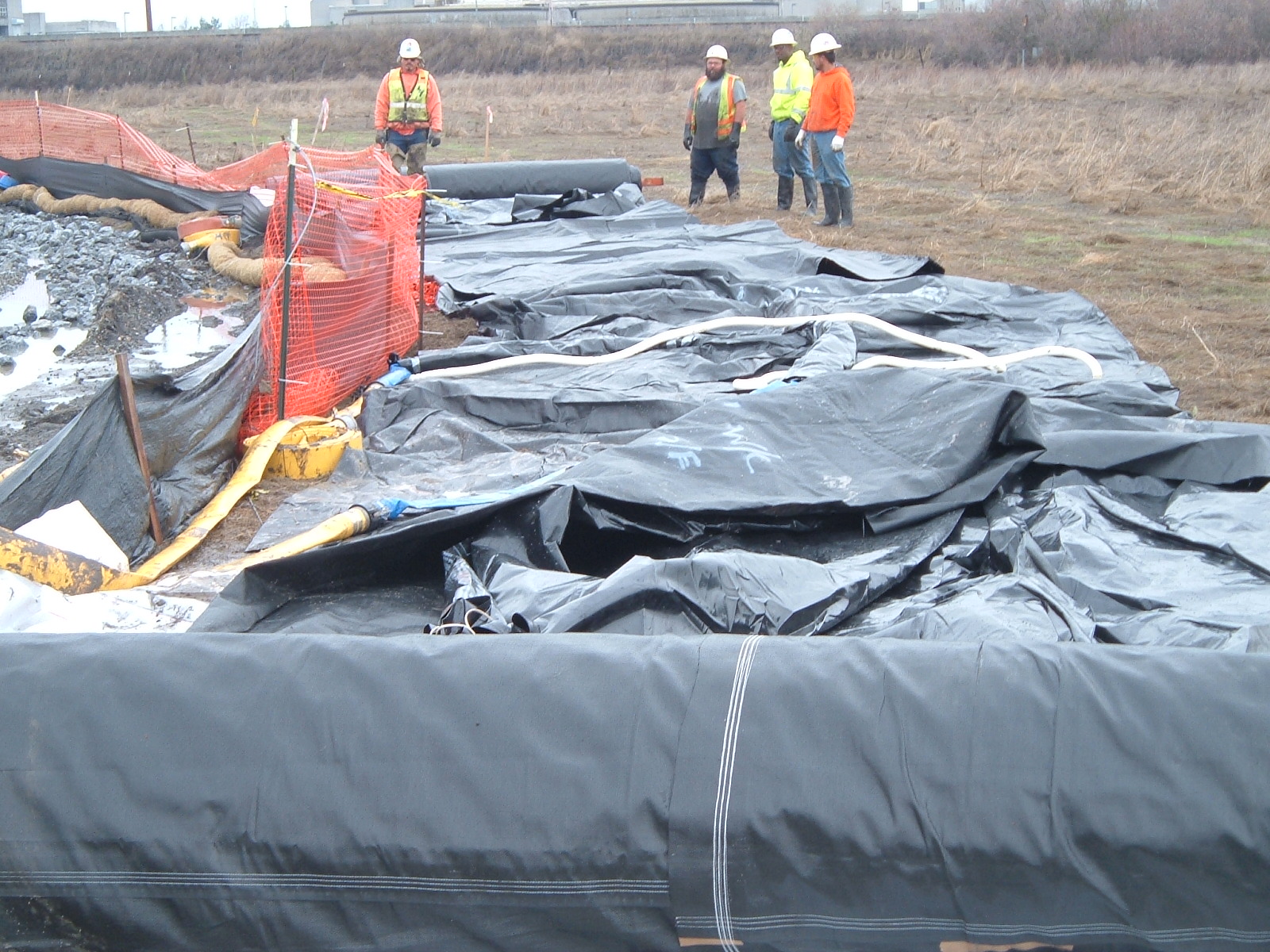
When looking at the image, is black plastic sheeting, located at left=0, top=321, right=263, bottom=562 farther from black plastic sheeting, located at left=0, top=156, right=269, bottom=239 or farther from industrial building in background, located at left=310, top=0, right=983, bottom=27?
industrial building in background, located at left=310, top=0, right=983, bottom=27

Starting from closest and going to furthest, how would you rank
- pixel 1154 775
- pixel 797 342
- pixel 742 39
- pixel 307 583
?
pixel 1154 775
pixel 307 583
pixel 797 342
pixel 742 39

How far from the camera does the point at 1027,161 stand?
1316 cm

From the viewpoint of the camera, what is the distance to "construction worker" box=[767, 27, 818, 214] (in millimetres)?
10633

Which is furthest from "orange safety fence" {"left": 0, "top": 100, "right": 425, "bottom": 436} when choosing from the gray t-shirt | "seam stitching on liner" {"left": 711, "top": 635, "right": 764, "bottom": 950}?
the gray t-shirt

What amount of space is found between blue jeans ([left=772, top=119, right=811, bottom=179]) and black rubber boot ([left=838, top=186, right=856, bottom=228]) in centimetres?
80

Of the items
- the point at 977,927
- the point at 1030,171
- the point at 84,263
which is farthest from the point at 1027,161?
the point at 977,927

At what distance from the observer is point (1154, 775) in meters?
1.72

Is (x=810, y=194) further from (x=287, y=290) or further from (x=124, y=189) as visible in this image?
(x=124, y=189)

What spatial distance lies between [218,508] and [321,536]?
0.88 metres

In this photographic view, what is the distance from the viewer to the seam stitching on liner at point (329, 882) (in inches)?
71.3

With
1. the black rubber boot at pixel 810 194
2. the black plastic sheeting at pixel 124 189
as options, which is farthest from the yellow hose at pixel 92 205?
the black rubber boot at pixel 810 194

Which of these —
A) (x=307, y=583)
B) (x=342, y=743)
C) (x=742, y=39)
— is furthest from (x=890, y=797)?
(x=742, y=39)

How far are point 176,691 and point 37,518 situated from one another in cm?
197

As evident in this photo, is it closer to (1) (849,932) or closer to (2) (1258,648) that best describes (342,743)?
(1) (849,932)
